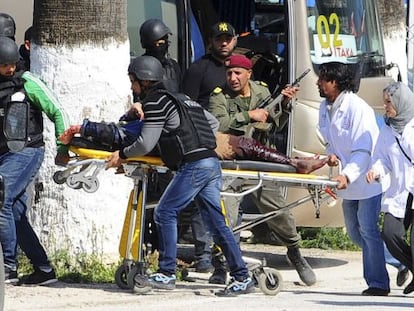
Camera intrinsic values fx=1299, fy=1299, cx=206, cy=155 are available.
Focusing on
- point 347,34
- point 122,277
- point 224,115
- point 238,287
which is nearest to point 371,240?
point 238,287

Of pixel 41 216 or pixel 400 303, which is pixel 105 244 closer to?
pixel 41 216

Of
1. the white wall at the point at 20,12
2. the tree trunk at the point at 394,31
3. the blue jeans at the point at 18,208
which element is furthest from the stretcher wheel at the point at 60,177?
the tree trunk at the point at 394,31

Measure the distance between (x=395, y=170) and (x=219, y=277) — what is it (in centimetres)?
178

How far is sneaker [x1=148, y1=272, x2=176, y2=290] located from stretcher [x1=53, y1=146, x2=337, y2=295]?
6 cm

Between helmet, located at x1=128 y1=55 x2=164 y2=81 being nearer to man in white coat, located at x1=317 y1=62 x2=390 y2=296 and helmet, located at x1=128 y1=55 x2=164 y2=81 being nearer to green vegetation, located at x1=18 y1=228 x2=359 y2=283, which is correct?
man in white coat, located at x1=317 y1=62 x2=390 y2=296

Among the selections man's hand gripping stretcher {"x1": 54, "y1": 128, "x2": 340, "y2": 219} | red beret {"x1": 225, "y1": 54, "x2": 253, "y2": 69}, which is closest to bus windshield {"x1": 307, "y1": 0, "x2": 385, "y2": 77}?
red beret {"x1": 225, "y1": 54, "x2": 253, "y2": 69}

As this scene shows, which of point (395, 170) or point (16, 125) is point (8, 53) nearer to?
point (16, 125)

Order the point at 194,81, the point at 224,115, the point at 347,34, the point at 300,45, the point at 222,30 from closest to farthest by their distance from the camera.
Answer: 1. the point at 224,115
2. the point at 222,30
3. the point at 194,81
4. the point at 300,45
5. the point at 347,34

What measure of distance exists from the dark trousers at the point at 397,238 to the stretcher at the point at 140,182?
464mm

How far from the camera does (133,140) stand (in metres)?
8.87

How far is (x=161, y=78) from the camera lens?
894cm

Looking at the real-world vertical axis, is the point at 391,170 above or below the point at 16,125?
below

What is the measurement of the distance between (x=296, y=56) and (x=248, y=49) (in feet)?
2.44

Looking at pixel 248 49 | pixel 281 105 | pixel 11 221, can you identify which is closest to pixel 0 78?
pixel 11 221
